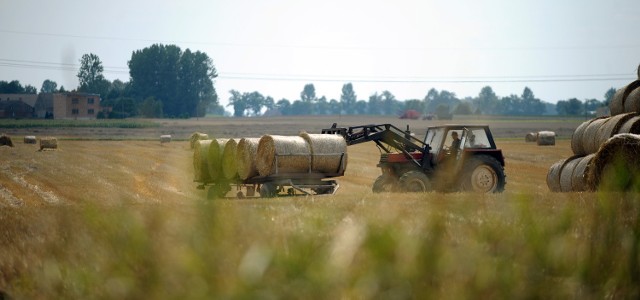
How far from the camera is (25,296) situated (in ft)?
31.2

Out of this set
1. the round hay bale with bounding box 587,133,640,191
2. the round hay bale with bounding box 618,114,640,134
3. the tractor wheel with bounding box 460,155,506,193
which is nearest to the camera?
the round hay bale with bounding box 587,133,640,191

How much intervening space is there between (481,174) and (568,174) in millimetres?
2975

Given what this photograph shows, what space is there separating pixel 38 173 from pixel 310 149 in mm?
16083

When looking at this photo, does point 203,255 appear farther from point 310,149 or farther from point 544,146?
point 544,146

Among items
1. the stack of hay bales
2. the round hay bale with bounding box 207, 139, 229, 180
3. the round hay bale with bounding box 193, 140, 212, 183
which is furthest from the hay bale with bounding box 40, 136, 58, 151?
the stack of hay bales

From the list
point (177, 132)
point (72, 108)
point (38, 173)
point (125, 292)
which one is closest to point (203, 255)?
point (125, 292)

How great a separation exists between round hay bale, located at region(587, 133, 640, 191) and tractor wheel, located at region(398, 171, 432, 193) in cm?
605

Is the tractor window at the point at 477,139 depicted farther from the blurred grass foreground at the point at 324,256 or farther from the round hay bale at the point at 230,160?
the blurred grass foreground at the point at 324,256

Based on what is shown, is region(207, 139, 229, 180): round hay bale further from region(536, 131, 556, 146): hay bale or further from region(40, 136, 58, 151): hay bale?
region(536, 131, 556, 146): hay bale

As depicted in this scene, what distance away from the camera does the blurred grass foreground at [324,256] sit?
915 cm

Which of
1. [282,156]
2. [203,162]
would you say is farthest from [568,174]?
[203,162]

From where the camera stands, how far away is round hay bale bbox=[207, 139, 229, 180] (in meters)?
24.7

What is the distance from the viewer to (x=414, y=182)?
21500mm

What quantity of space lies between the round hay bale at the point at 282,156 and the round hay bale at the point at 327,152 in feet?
0.58
